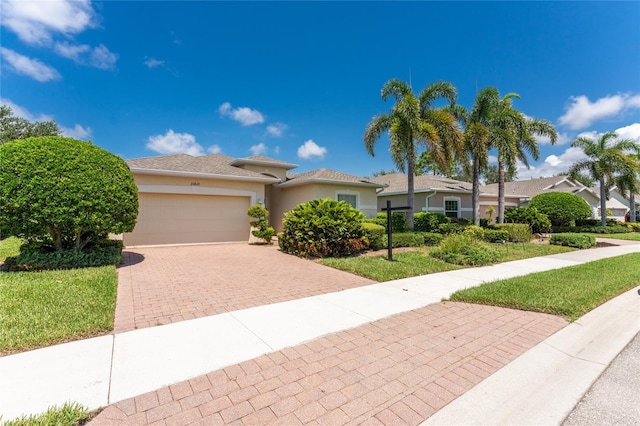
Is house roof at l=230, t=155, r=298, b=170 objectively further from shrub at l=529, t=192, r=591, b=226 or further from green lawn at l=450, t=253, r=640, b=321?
shrub at l=529, t=192, r=591, b=226

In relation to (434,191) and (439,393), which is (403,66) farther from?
(439,393)

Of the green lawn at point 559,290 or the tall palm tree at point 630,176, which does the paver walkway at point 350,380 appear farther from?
the tall palm tree at point 630,176

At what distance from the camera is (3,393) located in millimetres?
2479

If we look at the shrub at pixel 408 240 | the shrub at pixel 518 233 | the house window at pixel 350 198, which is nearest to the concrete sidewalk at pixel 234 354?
the shrub at pixel 408 240

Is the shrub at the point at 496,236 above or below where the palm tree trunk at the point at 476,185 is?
below

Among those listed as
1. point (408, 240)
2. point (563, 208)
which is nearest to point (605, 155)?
point (563, 208)

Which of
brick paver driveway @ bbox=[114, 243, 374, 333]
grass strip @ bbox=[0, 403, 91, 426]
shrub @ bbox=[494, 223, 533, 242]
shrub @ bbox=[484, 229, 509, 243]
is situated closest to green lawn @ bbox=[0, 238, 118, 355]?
brick paver driveway @ bbox=[114, 243, 374, 333]

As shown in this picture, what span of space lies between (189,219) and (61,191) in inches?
243

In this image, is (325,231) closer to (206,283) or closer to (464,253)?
(206,283)

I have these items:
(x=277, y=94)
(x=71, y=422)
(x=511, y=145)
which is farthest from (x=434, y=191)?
(x=71, y=422)

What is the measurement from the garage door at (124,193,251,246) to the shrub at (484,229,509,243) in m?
12.3

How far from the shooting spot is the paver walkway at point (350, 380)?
2279 mm

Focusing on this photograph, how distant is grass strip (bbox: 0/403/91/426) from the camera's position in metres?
2.12

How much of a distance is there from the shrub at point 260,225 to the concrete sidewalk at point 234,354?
8.56m
